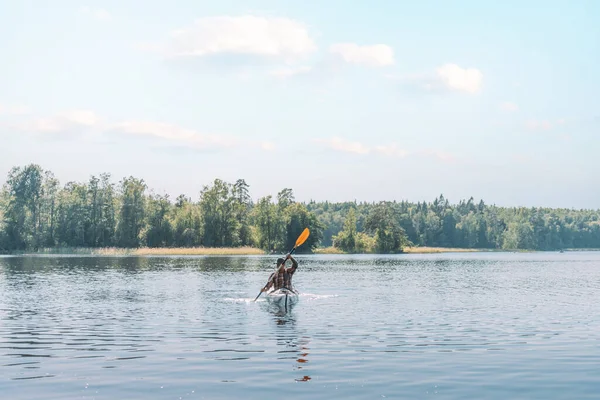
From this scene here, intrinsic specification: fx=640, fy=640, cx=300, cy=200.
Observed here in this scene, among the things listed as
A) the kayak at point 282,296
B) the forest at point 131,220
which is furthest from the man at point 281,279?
the forest at point 131,220

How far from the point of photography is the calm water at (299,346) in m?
18.0

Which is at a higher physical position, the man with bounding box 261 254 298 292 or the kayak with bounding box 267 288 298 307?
the man with bounding box 261 254 298 292

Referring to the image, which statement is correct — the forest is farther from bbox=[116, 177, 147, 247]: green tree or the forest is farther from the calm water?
the calm water

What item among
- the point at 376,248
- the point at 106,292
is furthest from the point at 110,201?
the point at 106,292

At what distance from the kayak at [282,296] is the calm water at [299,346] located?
869mm

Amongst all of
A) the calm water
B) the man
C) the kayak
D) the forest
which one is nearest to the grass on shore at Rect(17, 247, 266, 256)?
the forest

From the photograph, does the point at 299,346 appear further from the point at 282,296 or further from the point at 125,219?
the point at 125,219

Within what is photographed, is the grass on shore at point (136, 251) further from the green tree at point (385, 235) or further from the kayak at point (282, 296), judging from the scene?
the kayak at point (282, 296)

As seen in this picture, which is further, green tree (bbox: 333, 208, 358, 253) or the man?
green tree (bbox: 333, 208, 358, 253)

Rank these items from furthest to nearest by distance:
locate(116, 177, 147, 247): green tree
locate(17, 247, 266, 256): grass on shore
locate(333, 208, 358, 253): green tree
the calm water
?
locate(333, 208, 358, 253): green tree, locate(116, 177, 147, 247): green tree, locate(17, 247, 266, 256): grass on shore, the calm water

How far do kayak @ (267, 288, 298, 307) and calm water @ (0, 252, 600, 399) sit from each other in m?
0.87

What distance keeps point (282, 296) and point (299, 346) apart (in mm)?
19562

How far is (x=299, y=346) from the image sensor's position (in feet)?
81.6

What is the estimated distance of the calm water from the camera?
59.2ft
